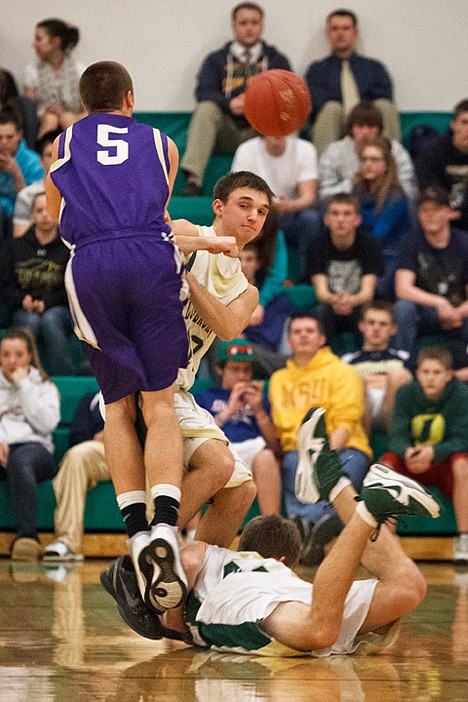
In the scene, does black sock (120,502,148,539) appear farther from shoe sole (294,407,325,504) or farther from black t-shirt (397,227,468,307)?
black t-shirt (397,227,468,307)

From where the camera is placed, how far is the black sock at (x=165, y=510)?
12.5 ft

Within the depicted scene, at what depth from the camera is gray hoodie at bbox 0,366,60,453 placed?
7.77m

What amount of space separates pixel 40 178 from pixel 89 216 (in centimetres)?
598

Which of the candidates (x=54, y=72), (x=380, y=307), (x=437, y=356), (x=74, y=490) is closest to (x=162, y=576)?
(x=74, y=490)

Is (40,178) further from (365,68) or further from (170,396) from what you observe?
(170,396)

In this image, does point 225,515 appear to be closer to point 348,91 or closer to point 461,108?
point 461,108

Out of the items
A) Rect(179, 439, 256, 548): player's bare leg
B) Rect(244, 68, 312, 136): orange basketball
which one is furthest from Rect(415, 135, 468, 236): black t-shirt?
Rect(179, 439, 256, 548): player's bare leg

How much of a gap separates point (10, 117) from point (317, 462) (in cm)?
656

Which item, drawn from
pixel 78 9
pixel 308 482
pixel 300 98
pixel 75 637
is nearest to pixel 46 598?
pixel 75 637

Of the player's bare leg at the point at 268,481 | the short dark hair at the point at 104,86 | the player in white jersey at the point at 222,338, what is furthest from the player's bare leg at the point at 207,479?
the player's bare leg at the point at 268,481

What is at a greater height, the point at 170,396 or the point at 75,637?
the point at 170,396

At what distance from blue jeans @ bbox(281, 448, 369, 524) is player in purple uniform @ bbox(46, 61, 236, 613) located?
336 cm

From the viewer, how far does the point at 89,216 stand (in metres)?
3.91

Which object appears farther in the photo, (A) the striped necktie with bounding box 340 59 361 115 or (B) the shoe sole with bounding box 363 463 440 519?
(A) the striped necktie with bounding box 340 59 361 115
